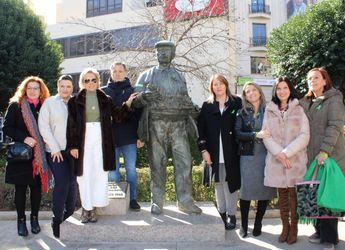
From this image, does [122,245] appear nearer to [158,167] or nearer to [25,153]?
[158,167]

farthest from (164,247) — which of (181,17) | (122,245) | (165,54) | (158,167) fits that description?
(181,17)

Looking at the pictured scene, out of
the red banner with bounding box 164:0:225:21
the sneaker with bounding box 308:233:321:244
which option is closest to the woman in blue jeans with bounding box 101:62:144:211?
the sneaker with bounding box 308:233:321:244

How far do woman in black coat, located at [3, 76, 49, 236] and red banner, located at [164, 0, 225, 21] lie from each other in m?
7.74

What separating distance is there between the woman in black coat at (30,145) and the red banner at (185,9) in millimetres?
7743

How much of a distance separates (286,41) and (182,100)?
33.4 feet

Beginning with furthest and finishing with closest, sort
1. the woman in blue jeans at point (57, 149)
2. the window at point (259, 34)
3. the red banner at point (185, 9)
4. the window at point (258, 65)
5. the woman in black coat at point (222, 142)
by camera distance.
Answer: the window at point (259, 34), the window at point (258, 65), the red banner at point (185, 9), the woman in black coat at point (222, 142), the woman in blue jeans at point (57, 149)

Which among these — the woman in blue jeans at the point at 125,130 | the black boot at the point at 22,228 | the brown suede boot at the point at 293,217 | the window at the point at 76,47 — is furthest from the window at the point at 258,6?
the black boot at the point at 22,228

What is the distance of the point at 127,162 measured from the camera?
5.48m

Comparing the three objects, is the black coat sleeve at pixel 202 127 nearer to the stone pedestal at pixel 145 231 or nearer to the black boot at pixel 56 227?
the stone pedestal at pixel 145 231

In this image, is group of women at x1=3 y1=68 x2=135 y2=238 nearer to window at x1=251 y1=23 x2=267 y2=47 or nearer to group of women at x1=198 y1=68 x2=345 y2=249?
group of women at x1=198 y1=68 x2=345 y2=249

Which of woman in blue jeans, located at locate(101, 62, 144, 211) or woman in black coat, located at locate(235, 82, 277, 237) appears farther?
woman in blue jeans, located at locate(101, 62, 144, 211)

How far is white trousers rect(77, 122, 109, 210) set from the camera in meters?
4.70

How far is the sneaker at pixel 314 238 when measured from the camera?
461cm

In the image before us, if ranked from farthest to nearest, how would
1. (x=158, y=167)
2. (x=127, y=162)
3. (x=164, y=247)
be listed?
(x=127, y=162) < (x=158, y=167) < (x=164, y=247)
